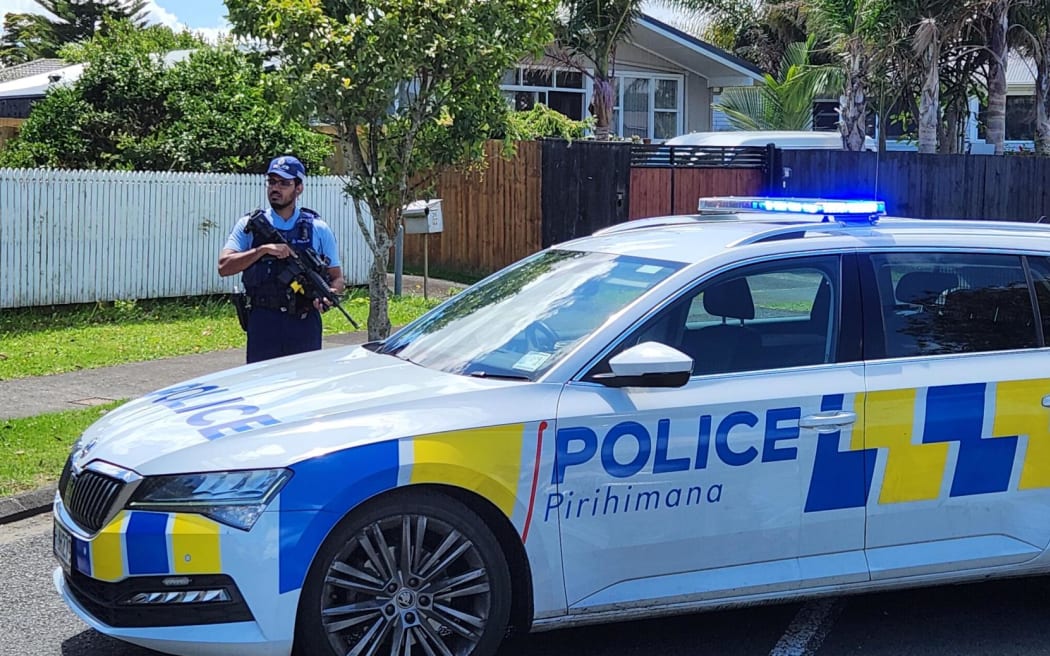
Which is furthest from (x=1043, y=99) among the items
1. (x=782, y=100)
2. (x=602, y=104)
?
(x=602, y=104)

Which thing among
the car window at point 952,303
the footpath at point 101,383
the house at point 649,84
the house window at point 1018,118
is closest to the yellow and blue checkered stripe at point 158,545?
the car window at point 952,303

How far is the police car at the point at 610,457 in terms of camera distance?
12.5 ft

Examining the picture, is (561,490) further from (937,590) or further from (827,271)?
(937,590)

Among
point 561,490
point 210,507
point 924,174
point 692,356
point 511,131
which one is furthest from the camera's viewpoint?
point 924,174

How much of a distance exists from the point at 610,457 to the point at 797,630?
50.5 inches

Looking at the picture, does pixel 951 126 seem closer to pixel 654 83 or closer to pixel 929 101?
pixel 929 101

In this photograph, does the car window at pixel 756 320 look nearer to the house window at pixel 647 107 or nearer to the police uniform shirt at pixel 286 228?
the police uniform shirt at pixel 286 228

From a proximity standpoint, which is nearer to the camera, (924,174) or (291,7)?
(291,7)

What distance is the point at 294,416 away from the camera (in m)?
4.04

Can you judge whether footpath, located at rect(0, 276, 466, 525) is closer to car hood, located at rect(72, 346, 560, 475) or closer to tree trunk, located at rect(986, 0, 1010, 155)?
car hood, located at rect(72, 346, 560, 475)

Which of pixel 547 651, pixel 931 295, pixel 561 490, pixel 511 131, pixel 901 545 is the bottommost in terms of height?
pixel 547 651

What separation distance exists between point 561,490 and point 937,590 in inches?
88.6

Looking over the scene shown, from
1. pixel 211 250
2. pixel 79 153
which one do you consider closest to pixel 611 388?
pixel 211 250

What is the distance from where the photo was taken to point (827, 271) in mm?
4680
